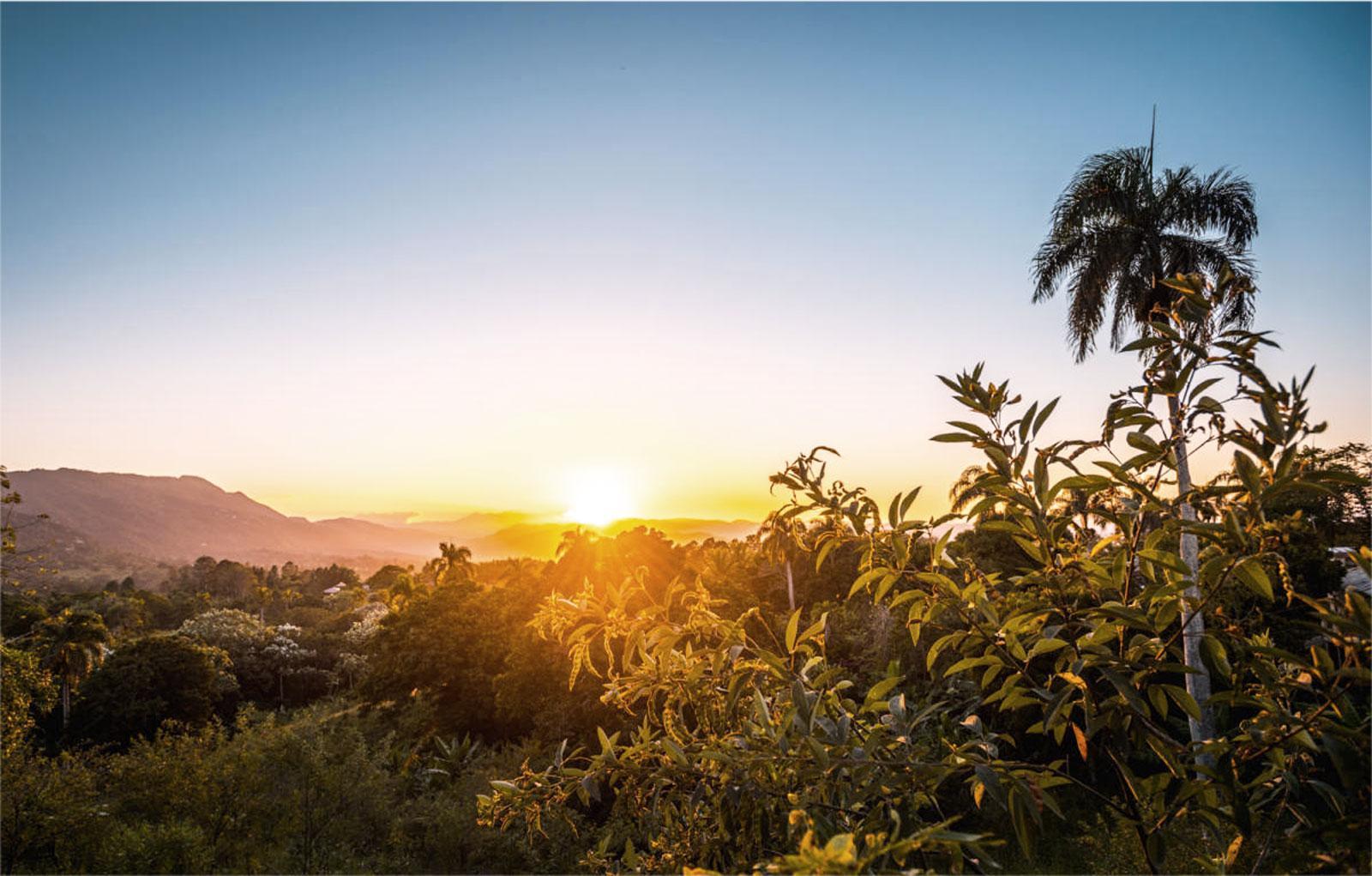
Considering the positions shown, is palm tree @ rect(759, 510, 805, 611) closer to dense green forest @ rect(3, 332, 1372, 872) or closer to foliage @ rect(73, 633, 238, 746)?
dense green forest @ rect(3, 332, 1372, 872)

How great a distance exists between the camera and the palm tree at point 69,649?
2497 centimetres

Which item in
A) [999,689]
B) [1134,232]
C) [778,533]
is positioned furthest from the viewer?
[1134,232]

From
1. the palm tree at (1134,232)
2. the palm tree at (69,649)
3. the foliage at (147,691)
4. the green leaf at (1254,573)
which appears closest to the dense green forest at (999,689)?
the green leaf at (1254,573)

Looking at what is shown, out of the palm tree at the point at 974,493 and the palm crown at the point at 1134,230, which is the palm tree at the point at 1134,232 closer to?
the palm crown at the point at 1134,230

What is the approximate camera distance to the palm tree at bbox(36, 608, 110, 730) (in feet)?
81.9

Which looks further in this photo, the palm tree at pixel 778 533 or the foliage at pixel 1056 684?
the palm tree at pixel 778 533

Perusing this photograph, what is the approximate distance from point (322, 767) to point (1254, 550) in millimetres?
16208

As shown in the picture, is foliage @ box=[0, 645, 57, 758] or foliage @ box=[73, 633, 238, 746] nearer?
foliage @ box=[0, 645, 57, 758]

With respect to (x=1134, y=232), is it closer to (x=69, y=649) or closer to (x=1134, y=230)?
(x=1134, y=230)

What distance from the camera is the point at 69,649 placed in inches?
990

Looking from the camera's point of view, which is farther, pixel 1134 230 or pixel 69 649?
pixel 69 649

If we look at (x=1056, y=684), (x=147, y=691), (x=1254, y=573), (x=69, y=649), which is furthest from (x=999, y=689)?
(x=147, y=691)

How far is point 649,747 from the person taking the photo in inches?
69.8

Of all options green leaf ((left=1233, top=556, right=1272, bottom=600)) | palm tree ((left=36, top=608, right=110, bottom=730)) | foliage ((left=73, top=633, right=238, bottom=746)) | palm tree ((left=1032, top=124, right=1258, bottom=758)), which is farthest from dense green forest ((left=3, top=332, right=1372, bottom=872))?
palm tree ((left=36, top=608, right=110, bottom=730))
